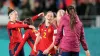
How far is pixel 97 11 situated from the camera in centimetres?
2145

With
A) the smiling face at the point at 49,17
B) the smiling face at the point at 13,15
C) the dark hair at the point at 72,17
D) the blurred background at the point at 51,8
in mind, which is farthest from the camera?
the blurred background at the point at 51,8

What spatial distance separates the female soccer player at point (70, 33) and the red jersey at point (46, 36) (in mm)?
1256

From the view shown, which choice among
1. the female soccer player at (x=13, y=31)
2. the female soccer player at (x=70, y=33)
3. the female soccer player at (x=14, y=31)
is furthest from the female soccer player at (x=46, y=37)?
the female soccer player at (x=70, y=33)

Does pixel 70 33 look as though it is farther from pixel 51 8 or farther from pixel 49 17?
pixel 51 8

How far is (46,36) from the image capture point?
11.3 m

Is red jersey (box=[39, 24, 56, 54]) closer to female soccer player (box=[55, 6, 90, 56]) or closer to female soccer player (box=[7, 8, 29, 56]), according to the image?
female soccer player (box=[7, 8, 29, 56])

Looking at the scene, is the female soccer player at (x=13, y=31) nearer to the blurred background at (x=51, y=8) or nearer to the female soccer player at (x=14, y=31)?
the female soccer player at (x=14, y=31)

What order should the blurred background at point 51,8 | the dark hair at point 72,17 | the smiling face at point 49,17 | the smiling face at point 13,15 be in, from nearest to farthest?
the dark hair at point 72,17, the smiling face at point 49,17, the smiling face at point 13,15, the blurred background at point 51,8

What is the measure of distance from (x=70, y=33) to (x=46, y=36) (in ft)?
4.93

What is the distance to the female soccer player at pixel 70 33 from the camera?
9828 mm

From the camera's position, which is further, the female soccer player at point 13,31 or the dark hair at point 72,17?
the female soccer player at point 13,31

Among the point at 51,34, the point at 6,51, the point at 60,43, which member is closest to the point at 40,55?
the point at 51,34

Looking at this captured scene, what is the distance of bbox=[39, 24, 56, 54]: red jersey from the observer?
11242 millimetres

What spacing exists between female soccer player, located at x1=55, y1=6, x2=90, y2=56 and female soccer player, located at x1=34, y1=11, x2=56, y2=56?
1.20 meters
